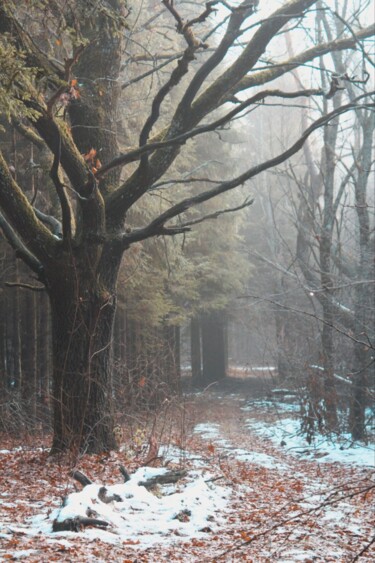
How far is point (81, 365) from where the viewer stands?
27.9 feet

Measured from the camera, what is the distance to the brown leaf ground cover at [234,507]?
15.9ft

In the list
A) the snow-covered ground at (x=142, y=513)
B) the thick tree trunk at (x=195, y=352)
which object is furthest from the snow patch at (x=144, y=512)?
the thick tree trunk at (x=195, y=352)

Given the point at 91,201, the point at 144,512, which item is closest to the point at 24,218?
the point at 91,201

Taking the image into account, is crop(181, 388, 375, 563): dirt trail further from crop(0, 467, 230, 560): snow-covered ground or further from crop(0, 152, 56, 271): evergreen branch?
crop(0, 152, 56, 271): evergreen branch

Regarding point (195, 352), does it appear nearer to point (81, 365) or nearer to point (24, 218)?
point (81, 365)

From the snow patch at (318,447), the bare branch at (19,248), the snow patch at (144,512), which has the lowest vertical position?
the snow patch at (318,447)

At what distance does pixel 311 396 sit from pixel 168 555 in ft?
25.9

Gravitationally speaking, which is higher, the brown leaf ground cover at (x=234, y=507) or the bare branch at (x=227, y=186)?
the bare branch at (x=227, y=186)

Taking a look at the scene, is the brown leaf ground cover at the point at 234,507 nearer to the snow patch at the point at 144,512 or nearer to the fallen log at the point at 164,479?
the snow patch at the point at 144,512

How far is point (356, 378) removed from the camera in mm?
12141

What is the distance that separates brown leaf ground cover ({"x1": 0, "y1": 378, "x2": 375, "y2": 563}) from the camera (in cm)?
486

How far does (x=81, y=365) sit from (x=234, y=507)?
282 centimetres

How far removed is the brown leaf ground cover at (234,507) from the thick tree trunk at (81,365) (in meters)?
0.40

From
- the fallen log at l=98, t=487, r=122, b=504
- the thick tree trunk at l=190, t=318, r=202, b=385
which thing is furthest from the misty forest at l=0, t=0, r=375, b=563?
the thick tree trunk at l=190, t=318, r=202, b=385
